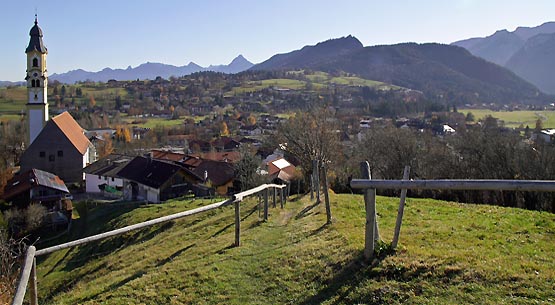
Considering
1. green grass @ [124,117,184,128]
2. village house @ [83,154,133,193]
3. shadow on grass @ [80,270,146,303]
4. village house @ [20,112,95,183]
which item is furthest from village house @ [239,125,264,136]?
shadow on grass @ [80,270,146,303]

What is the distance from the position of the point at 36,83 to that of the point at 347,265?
52.7 metres

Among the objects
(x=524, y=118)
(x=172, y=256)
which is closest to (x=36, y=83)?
(x=172, y=256)

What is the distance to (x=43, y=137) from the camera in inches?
1964

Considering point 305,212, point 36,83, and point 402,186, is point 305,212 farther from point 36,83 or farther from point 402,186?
point 36,83

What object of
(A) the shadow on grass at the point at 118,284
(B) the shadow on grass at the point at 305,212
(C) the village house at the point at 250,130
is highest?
(B) the shadow on grass at the point at 305,212

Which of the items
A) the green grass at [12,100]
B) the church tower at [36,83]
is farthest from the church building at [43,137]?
the green grass at [12,100]

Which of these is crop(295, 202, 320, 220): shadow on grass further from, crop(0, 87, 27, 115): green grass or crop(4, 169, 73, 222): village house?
crop(0, 87, 27, 115): green grass

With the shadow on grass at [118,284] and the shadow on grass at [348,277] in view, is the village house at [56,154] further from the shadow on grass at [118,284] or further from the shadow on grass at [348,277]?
the shadow on grass at [348,277]

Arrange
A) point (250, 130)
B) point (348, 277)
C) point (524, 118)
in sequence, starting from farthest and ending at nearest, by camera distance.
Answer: point (524, 118) < point (250, 130) < point (348, 277)

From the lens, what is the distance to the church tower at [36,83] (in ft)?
165

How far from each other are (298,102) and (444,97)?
67713 mm

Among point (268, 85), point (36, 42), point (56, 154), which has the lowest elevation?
point (56, 154)

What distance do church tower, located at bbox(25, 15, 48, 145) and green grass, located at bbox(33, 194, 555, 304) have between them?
44437 millimetres

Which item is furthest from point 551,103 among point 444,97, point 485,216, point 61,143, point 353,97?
point 485,216
